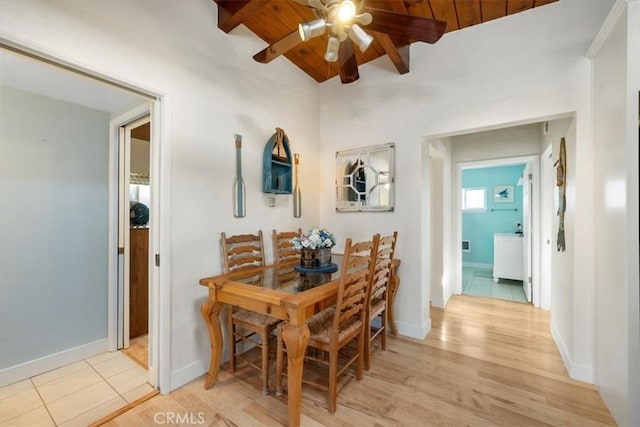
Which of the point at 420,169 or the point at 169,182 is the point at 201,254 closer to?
the point at 169,182

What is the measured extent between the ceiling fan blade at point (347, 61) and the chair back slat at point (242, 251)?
5.06 feet

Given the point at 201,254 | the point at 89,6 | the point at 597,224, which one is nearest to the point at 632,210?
the point at 597,224

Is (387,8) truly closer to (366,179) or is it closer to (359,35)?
(359,35)

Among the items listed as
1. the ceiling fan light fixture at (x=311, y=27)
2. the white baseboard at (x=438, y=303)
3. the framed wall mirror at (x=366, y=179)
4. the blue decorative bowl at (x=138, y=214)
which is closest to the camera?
Result: the ceiling fan light fixture at (x=311, y=27)

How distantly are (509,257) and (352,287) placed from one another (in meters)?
4.13

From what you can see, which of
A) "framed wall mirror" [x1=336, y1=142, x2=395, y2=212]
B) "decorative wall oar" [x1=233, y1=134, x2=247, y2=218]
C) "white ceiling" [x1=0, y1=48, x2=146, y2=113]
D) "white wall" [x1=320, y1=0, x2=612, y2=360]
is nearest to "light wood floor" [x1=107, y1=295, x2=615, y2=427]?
"white wall" [x1=320, y1=0, x2=612, y2=360]

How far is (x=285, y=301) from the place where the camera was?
1.42 metres

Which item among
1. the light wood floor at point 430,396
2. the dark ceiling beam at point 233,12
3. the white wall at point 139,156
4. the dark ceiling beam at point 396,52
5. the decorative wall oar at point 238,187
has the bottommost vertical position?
the light wood floor at point 430,396

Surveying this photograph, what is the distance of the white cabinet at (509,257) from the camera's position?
4.35 metres

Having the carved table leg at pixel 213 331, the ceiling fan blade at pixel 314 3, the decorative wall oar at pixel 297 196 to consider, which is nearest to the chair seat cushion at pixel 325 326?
the carved table leg at pixel 213 331

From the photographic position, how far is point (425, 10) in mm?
2162

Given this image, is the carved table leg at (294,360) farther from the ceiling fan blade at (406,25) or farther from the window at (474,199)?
the window at (474,199)

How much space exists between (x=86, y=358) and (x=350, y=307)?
2415 millimetres
